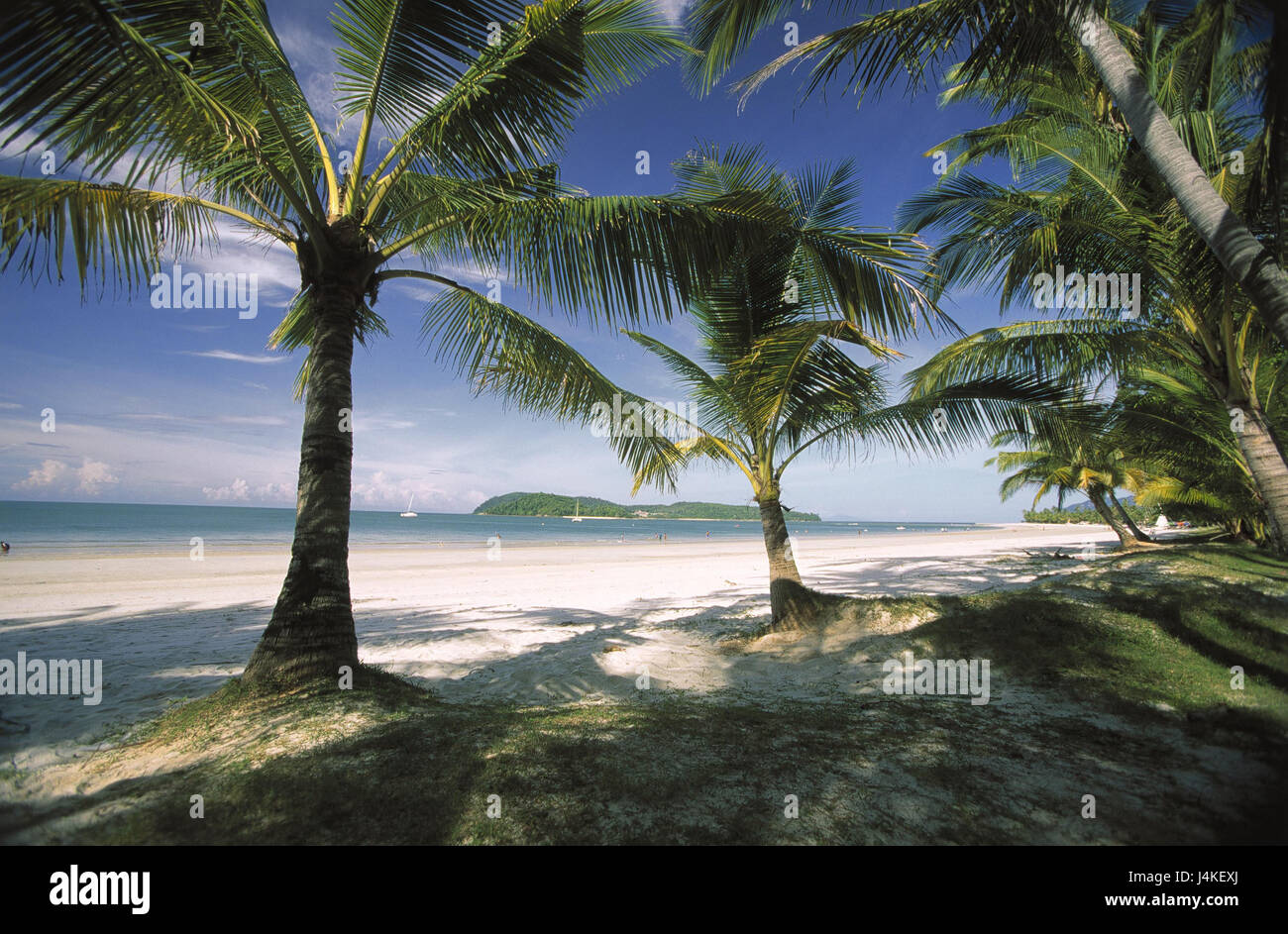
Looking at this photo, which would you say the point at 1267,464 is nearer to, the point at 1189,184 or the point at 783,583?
the point at 1189,184

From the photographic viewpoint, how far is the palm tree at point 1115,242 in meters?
5.93

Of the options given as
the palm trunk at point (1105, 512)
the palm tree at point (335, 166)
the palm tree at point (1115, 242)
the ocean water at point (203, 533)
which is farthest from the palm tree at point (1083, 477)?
the ocean water at point (203, 533)

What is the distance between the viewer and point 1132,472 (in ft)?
62.1

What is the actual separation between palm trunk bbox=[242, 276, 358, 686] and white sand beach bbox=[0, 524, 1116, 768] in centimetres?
118

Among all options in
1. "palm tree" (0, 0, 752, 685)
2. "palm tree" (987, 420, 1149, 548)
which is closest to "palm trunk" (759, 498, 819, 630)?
"palm tree" (0, 0, 752, 685)

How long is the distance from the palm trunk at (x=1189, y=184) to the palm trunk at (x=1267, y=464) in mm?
3678

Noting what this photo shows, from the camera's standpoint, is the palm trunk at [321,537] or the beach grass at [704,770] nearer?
the beach grass at [704,770]

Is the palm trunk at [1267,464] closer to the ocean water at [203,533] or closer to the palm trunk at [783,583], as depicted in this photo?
the palm trunk at [783,583]

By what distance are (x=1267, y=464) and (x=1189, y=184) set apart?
14.5ft

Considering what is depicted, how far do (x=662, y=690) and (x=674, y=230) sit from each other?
13.1 ft

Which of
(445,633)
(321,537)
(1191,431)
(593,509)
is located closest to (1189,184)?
(1191,431)

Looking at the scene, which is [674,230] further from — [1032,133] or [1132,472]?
[1132,472]

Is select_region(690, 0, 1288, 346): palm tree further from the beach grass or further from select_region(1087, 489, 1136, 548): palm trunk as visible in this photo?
select_region(1087, 489, 1136, 548): palm trunk
